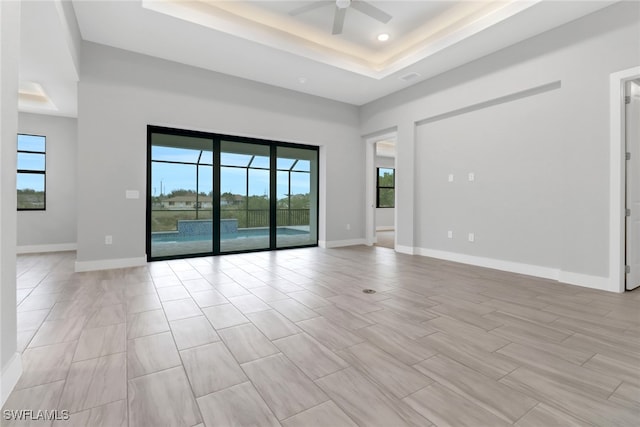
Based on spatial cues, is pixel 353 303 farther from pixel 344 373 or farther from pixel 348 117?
pixel 348 117

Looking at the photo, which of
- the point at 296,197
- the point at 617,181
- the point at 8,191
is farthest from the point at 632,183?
the point at 8,191

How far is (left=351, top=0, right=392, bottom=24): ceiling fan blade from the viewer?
346 centimetres

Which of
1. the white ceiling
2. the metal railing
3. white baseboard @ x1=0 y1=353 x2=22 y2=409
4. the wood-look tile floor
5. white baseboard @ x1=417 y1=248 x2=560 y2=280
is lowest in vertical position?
the wood-look tile floor

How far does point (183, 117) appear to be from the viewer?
15.6 ft

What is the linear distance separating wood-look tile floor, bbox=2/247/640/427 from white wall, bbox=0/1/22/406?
0.50 ft

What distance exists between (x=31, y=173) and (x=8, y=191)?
596cm

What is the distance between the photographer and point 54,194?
19.4ft

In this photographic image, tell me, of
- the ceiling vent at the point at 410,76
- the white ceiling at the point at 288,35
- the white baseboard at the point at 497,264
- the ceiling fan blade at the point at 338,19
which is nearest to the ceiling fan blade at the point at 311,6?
the ceiling fan blade at the point at 338,19

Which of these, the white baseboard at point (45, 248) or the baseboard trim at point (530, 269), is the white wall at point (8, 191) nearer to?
the baseboard trim at point (530, 269)

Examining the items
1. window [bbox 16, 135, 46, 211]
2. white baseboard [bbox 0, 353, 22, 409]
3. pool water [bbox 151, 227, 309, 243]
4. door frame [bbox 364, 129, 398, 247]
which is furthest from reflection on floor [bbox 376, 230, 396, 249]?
window [bbox 16, 135, 46, 211]

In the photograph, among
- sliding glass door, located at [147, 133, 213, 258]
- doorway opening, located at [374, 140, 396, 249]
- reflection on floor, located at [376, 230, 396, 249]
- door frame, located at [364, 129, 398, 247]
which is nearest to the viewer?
sliding glass door, located at [147, 133, 213, 258]

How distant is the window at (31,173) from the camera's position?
5.71 m

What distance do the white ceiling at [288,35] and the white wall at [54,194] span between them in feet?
3.52

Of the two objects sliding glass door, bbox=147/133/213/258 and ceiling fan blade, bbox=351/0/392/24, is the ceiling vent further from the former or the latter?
sliding glass door, bbox=147/133/213/258
